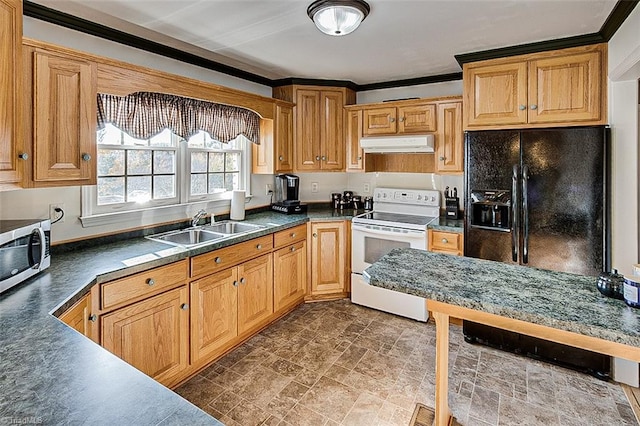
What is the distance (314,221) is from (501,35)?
2226 mm

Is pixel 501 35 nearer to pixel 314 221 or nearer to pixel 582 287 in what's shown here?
pixel 582 287

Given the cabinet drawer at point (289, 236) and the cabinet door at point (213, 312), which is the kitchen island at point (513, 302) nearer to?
the cabinet door at point (213, 312)

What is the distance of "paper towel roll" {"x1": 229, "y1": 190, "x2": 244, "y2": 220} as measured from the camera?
3.40 meters

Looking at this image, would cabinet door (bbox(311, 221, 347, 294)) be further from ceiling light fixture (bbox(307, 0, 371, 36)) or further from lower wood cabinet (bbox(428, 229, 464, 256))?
ceiling light fixture (bbox(307, 0, 371, 36))

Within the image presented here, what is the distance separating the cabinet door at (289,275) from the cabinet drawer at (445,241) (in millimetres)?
1249

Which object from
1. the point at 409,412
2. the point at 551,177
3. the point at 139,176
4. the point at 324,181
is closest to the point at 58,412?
the point at 409,412

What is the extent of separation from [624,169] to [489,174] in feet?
2.76

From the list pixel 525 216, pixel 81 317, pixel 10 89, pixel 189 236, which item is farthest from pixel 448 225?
pixel 10 89

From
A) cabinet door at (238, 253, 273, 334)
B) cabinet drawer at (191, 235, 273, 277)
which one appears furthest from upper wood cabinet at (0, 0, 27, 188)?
cabinet door at (238, 253, 273, 334)

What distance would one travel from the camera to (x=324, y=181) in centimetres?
438

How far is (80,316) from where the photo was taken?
5.46 ft

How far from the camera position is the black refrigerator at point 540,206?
2.50 m

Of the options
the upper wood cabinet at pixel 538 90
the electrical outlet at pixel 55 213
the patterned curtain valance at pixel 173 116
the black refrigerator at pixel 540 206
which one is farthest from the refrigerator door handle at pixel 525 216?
the electrical outlet at pixel 55 213

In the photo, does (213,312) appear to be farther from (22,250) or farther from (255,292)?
(22,250)
